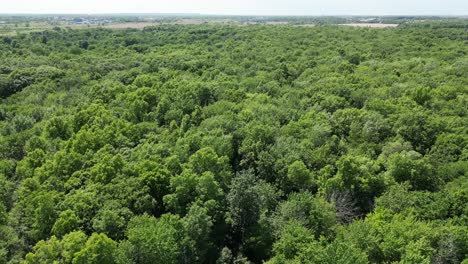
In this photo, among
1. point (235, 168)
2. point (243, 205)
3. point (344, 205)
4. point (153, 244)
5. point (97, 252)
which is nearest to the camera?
point (97, 252)

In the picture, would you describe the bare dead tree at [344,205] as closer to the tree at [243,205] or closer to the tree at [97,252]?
the tree at [243,205]

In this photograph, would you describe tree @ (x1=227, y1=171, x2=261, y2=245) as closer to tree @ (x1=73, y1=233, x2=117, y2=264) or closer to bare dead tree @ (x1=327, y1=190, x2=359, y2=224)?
bare dead tree @ (x1=327, y1=190, x2=359, y2=224)

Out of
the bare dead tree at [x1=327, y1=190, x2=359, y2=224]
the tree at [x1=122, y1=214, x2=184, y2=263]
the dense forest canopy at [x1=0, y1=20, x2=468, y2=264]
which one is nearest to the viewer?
the tree at [x1=122, y1=214, x2=184, y2=263]

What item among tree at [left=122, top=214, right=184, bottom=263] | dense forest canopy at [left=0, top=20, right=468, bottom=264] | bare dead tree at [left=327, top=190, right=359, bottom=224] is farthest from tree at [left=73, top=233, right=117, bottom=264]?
bare dead tree at [left=327, top=190, right=359, bottom=224]

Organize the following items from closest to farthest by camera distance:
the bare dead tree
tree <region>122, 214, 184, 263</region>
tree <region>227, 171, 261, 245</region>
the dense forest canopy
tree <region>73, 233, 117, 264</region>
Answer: tree <region>73, 233, 117, 264</region>
tree <region>122, 214, 184, 263</region>
the dense forest canopy
tree <region>227, 171, 261, 245</region>
the bare dead tree

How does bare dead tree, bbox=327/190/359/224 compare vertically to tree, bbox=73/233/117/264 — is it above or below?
below

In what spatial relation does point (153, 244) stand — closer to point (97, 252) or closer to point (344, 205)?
point (97, 252)

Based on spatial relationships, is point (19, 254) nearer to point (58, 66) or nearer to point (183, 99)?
point (183, 99)

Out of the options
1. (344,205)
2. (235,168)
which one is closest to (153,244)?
(344,205)

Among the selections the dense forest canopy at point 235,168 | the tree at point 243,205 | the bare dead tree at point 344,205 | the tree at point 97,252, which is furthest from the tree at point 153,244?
the bare dead tree at point 344,205
